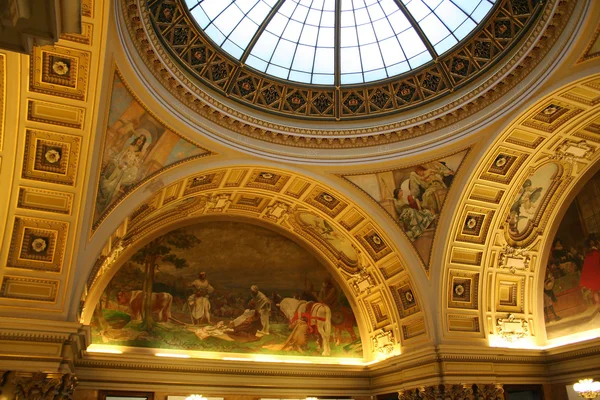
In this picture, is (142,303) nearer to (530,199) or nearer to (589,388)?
→ (530,199)

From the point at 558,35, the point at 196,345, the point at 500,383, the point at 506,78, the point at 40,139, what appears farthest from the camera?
the point at 196,345

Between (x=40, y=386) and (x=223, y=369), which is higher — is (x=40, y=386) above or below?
below

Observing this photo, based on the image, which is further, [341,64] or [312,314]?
[312,314]

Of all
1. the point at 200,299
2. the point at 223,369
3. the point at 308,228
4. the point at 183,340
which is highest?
the point at 308,228

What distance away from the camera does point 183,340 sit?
53.5ft

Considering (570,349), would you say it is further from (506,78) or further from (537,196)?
(506,78)

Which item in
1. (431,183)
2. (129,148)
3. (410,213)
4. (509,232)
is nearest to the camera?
(129,148)

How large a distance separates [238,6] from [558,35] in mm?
8085

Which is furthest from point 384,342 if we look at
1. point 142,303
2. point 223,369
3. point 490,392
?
point 142,303

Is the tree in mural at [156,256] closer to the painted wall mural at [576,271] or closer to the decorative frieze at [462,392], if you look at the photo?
the decorative frieze at [462,392]

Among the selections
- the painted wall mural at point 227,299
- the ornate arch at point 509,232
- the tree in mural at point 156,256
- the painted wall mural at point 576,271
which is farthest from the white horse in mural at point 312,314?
the painted wall mural at point 576,271

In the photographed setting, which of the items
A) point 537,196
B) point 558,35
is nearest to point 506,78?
point 558,35

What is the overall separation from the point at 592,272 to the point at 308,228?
29.2ft

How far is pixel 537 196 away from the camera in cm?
1605
